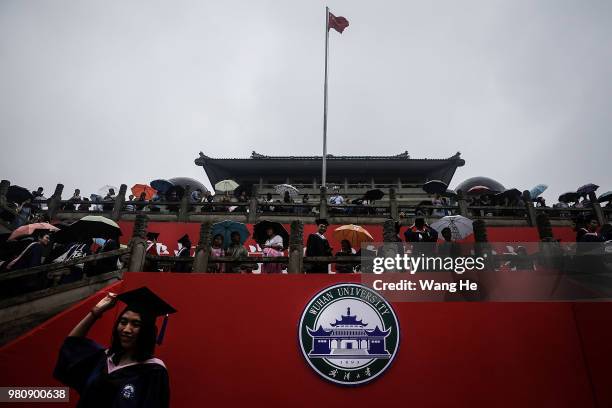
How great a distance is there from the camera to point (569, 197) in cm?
1419

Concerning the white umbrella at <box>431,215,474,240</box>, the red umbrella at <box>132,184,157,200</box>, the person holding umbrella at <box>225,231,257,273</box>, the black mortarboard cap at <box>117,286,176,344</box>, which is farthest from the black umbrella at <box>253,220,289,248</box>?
the red umbrella at <box>132,184,157,200</box>

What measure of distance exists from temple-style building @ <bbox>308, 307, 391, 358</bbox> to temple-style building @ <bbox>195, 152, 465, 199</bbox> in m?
13.8

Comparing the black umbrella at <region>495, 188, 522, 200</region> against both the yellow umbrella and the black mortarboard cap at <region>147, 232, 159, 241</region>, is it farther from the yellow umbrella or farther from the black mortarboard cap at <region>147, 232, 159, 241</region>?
the black mortarboard cap at <region>147, 232, 159, 241</region>

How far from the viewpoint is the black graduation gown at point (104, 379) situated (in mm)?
2275

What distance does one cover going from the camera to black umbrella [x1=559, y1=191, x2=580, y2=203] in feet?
45.5

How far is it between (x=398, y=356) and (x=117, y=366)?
3.97m

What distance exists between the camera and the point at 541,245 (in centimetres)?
613

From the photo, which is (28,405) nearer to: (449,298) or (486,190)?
(449,298)

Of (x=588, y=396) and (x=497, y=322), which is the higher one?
(x=497, y=322)

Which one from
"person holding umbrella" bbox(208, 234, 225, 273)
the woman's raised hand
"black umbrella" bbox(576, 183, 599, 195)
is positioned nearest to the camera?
the woman's raised hand

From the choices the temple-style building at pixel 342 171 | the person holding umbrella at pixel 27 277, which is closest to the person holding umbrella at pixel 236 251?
the person holding umbrella at pixel 27 277

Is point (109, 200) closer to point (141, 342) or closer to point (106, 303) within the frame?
point (106, 303)

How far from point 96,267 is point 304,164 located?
1432 centimetres

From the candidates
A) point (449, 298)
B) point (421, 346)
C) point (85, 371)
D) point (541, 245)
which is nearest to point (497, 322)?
point (449, 298)
